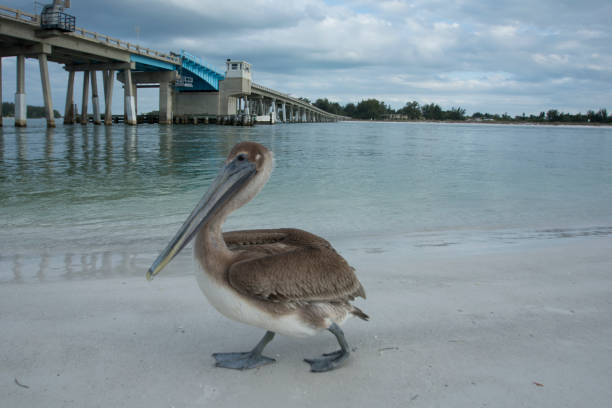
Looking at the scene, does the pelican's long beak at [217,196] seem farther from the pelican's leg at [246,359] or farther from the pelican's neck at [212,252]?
the pelican's leg at [246,359]

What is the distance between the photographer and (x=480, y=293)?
3.55 metres

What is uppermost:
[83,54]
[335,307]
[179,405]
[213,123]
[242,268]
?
[83,54]

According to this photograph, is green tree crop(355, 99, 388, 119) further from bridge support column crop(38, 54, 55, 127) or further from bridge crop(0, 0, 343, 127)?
bridge support column crop(38, 54, 55, 127)

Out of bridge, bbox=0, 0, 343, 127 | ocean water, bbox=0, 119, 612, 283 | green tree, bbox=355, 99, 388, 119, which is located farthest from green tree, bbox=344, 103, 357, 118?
ocean water, bbox=0, 119, 612, 283

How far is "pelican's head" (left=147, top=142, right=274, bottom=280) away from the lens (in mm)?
2139

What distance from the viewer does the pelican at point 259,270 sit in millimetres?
1997

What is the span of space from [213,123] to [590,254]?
6376 centimetres

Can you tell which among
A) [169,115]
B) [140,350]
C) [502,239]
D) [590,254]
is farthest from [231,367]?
[169,115]

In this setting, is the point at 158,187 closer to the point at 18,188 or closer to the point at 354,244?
the point at 18,188

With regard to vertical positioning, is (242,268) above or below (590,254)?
above

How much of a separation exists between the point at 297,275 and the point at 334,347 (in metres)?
0.82

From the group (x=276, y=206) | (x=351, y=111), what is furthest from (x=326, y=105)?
(x=276, y=206)

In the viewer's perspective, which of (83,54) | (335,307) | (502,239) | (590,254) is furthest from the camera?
(83,54)

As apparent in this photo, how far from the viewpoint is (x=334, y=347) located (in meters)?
2.62
